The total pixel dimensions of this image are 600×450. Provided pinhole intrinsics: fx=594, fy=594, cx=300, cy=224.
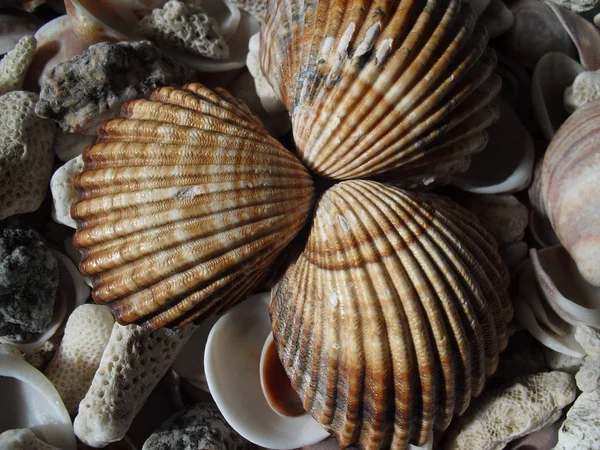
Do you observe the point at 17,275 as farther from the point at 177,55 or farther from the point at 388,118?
the point at 388,118

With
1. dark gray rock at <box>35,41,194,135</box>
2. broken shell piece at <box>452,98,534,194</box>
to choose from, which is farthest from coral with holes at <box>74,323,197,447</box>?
broken shell piece at <box>452,98,534,194</box>

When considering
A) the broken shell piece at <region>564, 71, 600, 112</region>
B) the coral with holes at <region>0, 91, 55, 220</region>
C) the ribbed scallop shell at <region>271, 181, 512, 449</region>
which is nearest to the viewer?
the ribbed scallop shell at <region>271, 181, 512, 449</region>

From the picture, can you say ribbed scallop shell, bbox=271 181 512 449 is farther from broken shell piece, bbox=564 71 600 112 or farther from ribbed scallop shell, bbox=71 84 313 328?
broken shell piece, bbox=564 71 600 112

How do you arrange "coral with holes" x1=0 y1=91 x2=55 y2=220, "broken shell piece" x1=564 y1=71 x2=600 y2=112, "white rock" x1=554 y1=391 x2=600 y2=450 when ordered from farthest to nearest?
"broken shell piece" x1=564 y1=71 x2=600 y2=112
"coral with holes" x1=0 y1=91 x2=55 y2=220
"white rock" x1=554 y1=391 x2=600 y2=450

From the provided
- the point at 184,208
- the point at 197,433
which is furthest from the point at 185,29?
the point at 197,433

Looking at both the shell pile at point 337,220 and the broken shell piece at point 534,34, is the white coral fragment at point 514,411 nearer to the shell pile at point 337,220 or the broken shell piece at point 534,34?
the shell pile at point 337,220

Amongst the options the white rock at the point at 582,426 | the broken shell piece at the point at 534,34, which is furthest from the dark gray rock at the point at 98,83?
the white rock at the point at 582,426

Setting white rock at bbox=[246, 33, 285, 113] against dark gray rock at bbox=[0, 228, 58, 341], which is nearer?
dark gray rock at bbox=[0, 228, 58, 341]
